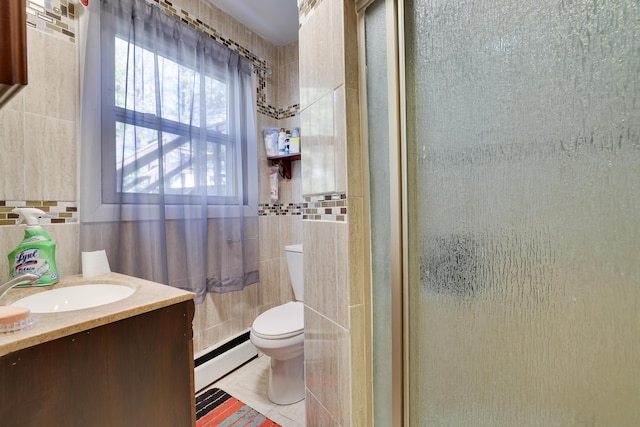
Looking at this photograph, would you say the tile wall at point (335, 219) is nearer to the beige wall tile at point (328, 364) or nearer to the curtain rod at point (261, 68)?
the beige wall tile at point (328, 364)

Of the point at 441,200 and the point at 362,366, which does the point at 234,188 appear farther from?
the point at 441,200

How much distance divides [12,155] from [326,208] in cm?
123

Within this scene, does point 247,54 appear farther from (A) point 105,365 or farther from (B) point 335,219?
(A) point 105,365

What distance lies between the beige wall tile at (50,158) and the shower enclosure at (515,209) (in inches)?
53.0

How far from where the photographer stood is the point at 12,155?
1082 millimetres

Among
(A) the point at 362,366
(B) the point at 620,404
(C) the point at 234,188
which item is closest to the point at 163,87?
(C) the point at 234,188

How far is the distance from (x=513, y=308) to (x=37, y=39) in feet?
6.13

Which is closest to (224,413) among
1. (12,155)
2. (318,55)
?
(12,155)

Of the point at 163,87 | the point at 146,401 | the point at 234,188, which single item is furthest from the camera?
the point at 234,188

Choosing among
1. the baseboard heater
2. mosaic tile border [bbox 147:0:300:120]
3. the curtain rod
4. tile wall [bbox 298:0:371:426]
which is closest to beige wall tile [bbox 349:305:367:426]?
tile wall [bbox 298:0:371:426]

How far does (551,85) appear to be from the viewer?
52cm

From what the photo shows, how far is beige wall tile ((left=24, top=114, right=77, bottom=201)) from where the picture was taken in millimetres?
1124

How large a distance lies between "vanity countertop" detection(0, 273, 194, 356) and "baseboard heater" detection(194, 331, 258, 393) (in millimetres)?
882

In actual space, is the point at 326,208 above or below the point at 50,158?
below
